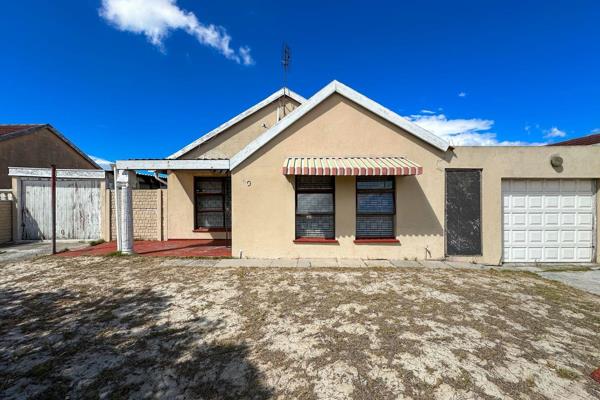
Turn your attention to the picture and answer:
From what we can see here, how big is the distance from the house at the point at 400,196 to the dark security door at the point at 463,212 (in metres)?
0.04

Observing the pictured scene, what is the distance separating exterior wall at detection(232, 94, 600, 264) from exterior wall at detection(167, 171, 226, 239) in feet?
16.1

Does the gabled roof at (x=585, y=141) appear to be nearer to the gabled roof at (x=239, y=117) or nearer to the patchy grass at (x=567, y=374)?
the gabled roof at (x=239, y=117)

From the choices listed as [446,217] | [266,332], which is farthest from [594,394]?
[446,217]

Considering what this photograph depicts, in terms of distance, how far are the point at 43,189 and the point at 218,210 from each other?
330 inches

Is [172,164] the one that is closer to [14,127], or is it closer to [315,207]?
[315,207]

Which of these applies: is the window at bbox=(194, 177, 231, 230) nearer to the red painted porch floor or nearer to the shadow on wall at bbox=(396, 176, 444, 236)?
the red painted porch floor

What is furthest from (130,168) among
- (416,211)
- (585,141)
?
(585,141)

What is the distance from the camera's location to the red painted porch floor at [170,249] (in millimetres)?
9953

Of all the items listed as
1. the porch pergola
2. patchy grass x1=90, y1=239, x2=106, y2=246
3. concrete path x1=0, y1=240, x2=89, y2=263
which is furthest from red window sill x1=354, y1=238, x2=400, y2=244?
concrete path x1=0, y1=240, x2=89, y2=263

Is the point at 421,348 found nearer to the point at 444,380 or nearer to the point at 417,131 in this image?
the point at 444,380

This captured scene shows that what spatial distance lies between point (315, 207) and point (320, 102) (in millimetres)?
3754

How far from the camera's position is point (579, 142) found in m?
16.1

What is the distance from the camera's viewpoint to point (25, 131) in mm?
16797

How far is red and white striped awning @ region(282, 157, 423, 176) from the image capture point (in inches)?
316
